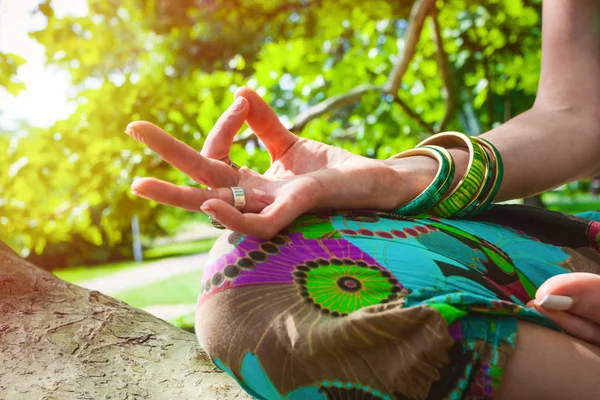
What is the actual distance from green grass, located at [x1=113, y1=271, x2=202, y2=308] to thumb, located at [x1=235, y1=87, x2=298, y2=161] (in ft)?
22.2

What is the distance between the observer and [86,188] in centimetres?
346

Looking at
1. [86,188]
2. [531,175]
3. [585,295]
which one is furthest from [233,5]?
[585,295]

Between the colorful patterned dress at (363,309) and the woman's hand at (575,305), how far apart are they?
0.03 m

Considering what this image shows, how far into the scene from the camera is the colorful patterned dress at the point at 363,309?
2.25ft

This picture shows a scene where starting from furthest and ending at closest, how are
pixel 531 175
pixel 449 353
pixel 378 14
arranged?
pixel 378 14
pixel 531 175
pixel 449 353

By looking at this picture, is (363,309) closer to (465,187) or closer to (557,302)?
(557,302)

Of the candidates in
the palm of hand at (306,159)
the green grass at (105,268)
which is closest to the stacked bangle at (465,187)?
the palm of hand at (306,159)

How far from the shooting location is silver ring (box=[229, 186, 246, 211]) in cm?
86

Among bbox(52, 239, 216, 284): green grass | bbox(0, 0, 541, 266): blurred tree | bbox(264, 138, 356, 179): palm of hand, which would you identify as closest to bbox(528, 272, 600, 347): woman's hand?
bbox(264, 138, 356, 179): palm of hand

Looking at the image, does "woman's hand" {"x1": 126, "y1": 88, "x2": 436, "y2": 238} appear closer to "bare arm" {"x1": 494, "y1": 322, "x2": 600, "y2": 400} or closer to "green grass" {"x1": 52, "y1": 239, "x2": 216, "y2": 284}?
"bare arm" {"x1": 494, "y1": 322, "x2": 600, "y2": 400}

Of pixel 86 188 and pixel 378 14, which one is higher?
pixel 378 14

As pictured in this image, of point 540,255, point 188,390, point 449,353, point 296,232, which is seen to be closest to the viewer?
point 449,353

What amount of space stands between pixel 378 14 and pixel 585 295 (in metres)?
4.37

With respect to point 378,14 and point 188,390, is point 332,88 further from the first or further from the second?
point 188,390
